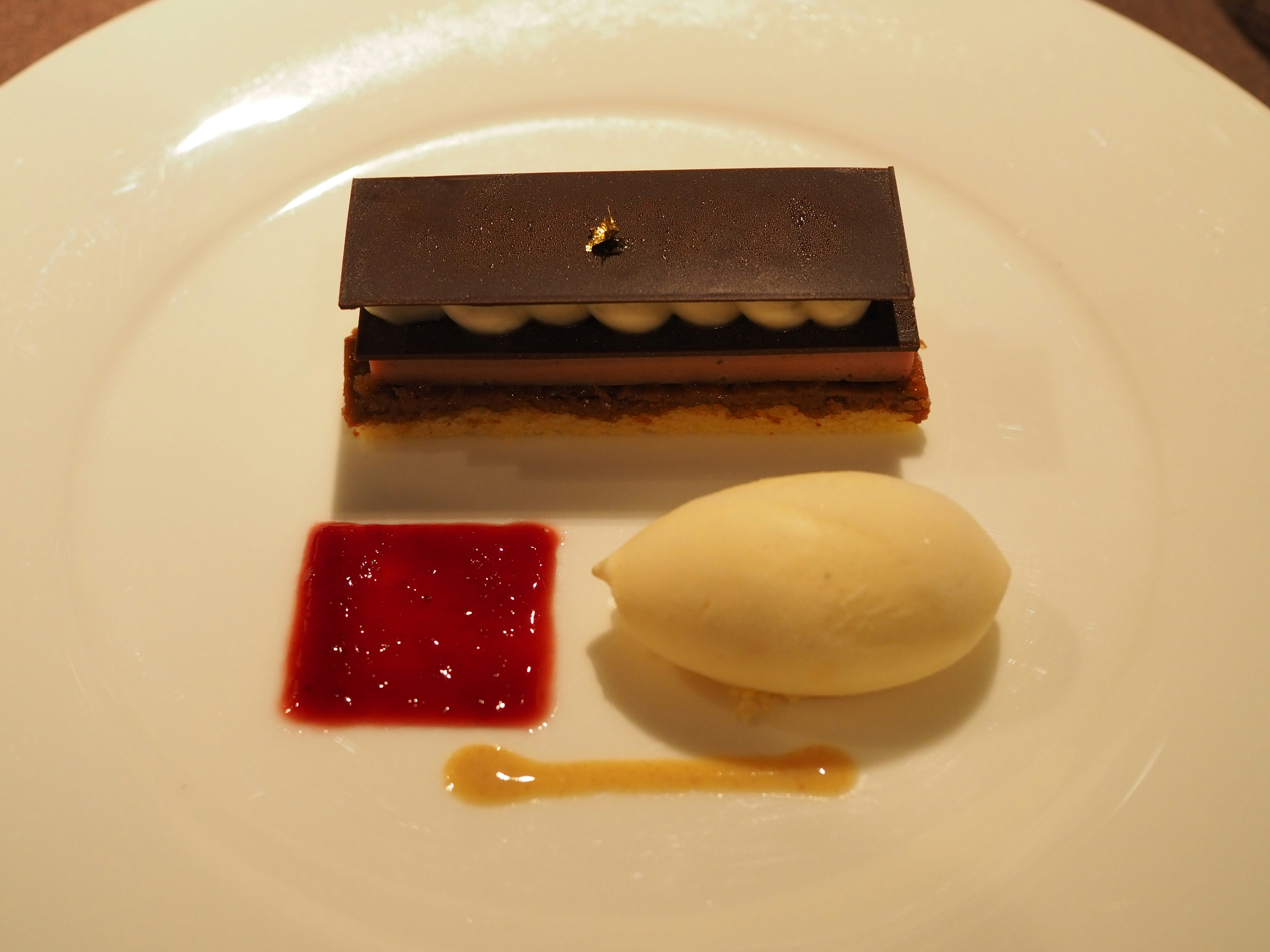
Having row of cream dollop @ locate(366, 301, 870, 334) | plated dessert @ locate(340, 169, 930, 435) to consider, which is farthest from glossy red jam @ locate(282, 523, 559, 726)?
row of cream dollop @ locate(366, 301, 870, 334)

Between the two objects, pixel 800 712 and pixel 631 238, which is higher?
pixel 631 238

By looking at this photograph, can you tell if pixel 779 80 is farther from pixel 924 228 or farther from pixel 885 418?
pixel 885 418

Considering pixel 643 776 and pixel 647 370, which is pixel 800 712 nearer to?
pixel 643 776

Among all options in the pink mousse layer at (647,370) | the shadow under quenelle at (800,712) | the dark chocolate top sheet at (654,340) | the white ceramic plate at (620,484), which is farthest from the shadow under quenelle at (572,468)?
the shadow under quenelle at (800,712)

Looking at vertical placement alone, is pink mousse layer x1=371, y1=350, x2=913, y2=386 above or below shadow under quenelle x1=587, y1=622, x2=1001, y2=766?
above

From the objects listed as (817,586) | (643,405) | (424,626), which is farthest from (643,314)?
(424,626)

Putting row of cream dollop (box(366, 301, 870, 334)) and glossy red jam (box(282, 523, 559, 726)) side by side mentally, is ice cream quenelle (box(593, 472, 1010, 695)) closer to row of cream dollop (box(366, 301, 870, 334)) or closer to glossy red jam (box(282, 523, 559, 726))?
glossy red jam (box(282, 523, 559, 726))
